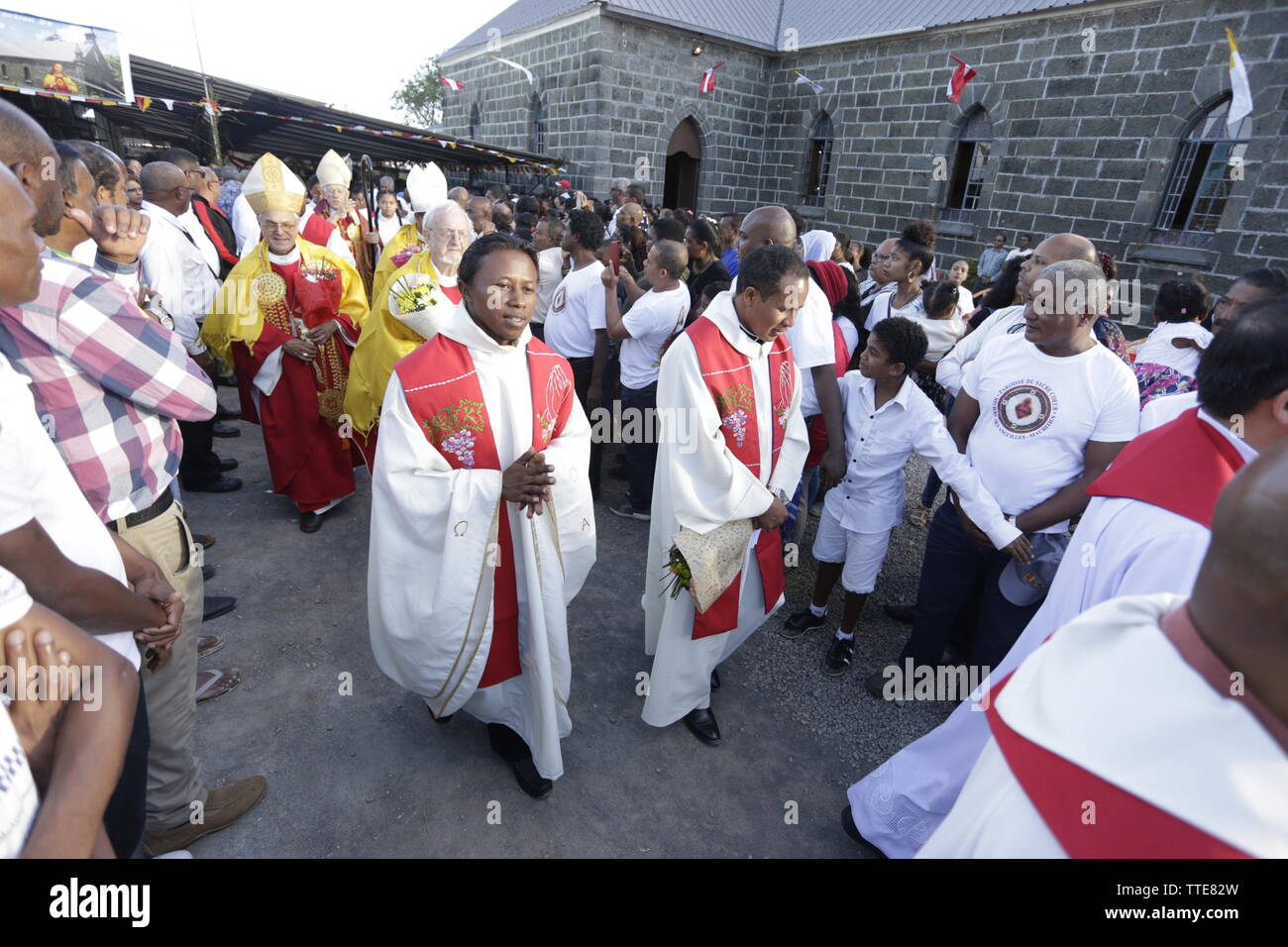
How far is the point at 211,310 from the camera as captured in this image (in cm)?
429

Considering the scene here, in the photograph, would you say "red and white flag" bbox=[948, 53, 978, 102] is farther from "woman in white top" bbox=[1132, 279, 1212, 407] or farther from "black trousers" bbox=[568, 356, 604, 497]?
"black trousers" bbox=[568, 356, 604, 497]

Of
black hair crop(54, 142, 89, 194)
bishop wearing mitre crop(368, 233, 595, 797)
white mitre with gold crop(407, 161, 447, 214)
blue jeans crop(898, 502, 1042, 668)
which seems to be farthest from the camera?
white mitre with gold crop(407, 161, 447, 214)

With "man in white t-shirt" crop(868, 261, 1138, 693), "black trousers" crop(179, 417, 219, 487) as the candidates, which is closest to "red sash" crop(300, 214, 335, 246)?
"black trousers" crop(179, 417, 219, 487)

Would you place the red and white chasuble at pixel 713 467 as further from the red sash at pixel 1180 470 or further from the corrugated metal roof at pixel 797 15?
the corrugated metal roof at pixel 797 15

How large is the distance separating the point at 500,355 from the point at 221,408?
5.02 meters

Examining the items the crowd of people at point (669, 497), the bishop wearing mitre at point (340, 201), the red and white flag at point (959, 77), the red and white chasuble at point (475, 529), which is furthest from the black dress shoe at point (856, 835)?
the red and white flag at point (959, 77)

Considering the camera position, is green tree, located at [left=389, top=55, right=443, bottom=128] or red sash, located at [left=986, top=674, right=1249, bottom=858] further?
green tree, located at [left=389, top=55, right=443, bottom=128]

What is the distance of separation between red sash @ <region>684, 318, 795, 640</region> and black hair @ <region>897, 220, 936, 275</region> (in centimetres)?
247

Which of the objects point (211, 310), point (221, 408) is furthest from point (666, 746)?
point (221, 408)

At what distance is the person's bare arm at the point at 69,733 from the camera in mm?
913

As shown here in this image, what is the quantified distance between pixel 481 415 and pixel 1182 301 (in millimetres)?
4077

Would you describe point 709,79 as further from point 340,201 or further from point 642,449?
point 642,449

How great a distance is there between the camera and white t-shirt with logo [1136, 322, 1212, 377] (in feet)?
11.9
